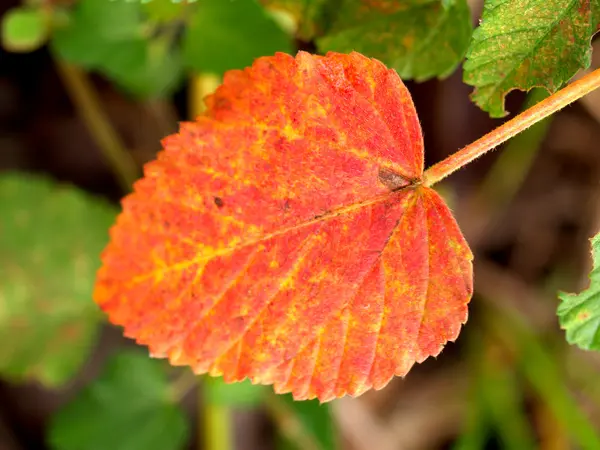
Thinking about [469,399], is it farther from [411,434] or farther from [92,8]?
[92,8]

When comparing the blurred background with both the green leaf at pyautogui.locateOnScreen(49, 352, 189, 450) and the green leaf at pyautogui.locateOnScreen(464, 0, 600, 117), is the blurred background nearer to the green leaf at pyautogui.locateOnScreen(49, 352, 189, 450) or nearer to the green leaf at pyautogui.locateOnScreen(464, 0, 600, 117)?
the green leaf at pyautogui.locateOnScreen(49, 352, 189, 450)

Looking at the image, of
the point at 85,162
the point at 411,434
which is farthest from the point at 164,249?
the point at 411,434

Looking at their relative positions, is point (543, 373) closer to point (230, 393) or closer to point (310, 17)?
point (230, 393)

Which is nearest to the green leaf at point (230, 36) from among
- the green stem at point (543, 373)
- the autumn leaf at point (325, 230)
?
the autumn leaf at point (325, 230)

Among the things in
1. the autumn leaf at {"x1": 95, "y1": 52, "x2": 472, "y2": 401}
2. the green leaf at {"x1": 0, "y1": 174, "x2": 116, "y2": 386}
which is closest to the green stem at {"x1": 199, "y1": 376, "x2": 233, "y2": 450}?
the green leaf at {"x1": 0, "y1": 174, "x2": 116, "y2": 386}

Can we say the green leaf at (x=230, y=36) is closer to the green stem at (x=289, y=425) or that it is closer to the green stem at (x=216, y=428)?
the green stem at (x=216, y=428)

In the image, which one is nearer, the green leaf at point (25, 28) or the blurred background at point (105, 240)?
the green leaf at point (25, 28)
